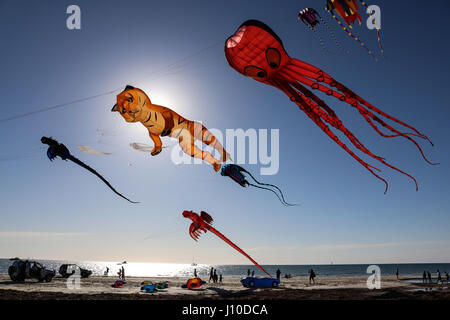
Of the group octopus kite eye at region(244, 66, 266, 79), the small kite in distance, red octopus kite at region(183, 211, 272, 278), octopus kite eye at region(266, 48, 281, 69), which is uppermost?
octopus kite eye at region(266, 48, 281, 69)

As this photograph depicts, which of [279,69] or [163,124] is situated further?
[163,124]

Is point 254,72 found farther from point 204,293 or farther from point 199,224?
point 204,293

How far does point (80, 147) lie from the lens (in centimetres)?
1158

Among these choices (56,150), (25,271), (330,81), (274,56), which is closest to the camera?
(330,81)

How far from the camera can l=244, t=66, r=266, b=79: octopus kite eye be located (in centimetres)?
878

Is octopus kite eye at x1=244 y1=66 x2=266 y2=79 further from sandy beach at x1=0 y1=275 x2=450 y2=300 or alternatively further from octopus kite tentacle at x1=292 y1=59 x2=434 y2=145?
sandy beach at x1=0 y1=275 x2=450 y2=300

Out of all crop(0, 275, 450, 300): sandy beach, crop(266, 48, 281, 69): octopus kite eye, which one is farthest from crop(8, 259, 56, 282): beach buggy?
crop(266, 48, 281, 69): octopus kite eye

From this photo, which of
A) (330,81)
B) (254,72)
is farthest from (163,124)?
(330,81)

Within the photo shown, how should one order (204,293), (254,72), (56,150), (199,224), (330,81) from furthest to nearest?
(204,293) < (199,224) < (56,150) < (254,72) < (330,81)

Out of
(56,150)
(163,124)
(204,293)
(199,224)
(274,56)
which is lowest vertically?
(204,293)

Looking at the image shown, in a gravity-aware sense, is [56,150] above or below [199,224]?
above

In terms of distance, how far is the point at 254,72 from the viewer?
890cm
